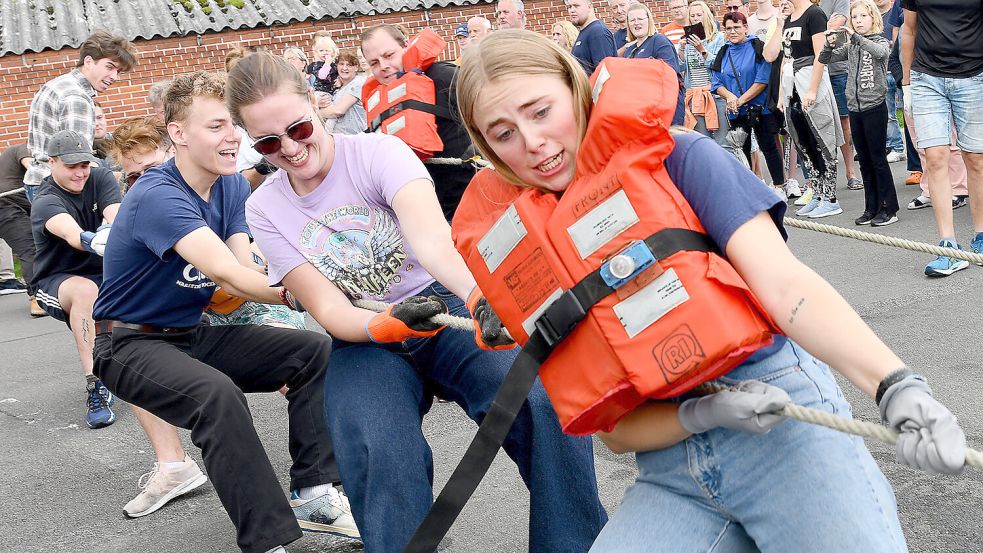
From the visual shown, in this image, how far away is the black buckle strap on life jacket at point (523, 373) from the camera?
1898 mm

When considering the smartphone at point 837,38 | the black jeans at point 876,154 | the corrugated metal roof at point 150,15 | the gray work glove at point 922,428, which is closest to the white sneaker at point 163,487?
the gray work glove at point 922,428

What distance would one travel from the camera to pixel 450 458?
181 inches

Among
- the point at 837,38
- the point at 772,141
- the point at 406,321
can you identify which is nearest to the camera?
the point at 406,321

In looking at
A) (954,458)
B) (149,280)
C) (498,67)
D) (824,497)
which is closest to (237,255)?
(149,280)

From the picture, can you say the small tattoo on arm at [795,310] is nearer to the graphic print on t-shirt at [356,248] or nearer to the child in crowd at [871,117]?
the graphic print on t-shirt at [356,248]

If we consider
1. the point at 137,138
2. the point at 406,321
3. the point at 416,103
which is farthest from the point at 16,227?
the point at 406,321

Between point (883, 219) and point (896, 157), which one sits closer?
point (883, 219)

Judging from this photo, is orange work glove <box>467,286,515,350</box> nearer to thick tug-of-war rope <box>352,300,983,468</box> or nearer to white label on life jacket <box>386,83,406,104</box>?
thick tug-of-war rope <box>352,300,983,468</box>

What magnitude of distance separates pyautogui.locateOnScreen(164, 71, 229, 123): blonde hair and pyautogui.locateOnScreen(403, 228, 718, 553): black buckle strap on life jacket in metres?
2.29

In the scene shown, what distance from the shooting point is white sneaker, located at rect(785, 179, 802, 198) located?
9.73 metres

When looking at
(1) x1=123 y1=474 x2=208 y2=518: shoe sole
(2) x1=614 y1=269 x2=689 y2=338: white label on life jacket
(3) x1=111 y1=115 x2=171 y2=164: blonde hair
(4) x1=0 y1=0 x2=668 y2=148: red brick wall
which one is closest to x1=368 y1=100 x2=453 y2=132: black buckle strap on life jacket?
(3) x1=111 y1=115 x2=171 y2=164: blonde hair

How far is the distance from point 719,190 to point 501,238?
51 centimetres

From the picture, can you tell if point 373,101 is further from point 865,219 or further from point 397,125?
point 865,219

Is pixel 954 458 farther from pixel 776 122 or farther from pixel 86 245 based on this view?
pixel 776 122
